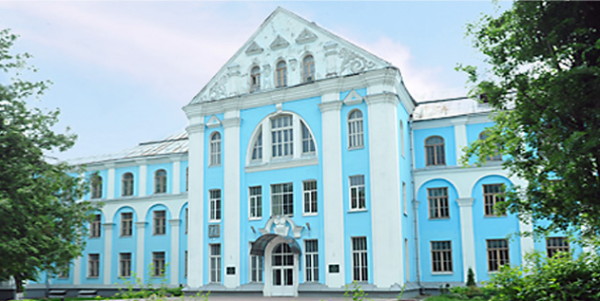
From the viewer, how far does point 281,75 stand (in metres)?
28.8

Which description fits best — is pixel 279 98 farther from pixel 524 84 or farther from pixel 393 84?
pixel 524 84

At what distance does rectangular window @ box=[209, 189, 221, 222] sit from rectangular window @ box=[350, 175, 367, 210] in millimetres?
7088

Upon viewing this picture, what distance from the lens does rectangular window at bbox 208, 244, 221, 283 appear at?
1121 inches

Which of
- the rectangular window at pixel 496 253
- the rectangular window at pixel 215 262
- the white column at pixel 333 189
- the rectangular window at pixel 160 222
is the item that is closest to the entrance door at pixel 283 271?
the white column at pixel 333 189

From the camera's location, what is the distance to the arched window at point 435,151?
2888 centimetres

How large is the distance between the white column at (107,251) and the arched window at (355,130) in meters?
18.2

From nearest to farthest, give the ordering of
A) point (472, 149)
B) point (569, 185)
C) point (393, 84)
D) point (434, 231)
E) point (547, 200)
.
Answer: point (569, 185)
point (547, 200)
point (472, 149)
point (393, 84)
point (434, 231)

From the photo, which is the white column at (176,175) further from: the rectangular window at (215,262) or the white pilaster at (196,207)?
the rectangular window at (215,262)

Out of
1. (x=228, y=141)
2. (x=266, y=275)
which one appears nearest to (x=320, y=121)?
(x=228, y=141)

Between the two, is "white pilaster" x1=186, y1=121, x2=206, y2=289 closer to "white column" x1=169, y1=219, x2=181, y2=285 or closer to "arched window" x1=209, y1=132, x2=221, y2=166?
"arched window" x1=209, y1=132, x2=221, y2=166

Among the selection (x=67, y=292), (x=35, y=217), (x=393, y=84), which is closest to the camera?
(x=35, y=217)

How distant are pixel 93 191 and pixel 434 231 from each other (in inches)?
877

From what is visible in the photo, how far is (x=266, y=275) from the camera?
26.9 meters

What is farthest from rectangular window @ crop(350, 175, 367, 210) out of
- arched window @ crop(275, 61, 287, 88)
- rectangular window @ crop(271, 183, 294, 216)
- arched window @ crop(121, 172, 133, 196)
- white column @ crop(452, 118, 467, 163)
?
arched window @ crop(121, 172, 133, 196)
